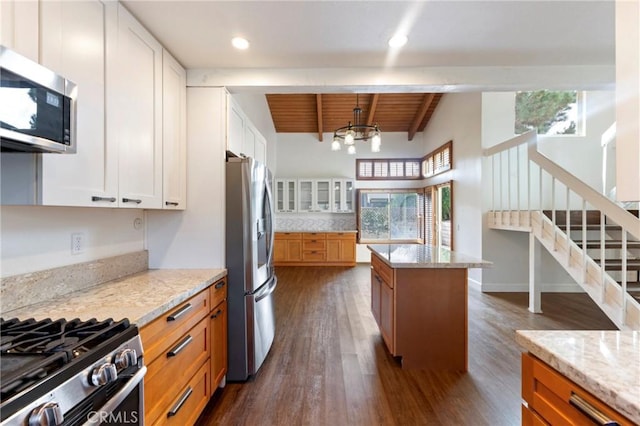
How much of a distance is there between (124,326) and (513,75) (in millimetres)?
3019

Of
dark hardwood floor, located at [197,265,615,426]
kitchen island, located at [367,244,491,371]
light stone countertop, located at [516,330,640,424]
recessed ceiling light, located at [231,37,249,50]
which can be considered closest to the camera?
light stone countertop, located at [516,330,640,424]

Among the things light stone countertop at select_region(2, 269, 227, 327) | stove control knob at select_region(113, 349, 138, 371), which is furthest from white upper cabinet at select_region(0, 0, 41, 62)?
stove control knob at select_region(113, 349, 138, 371)

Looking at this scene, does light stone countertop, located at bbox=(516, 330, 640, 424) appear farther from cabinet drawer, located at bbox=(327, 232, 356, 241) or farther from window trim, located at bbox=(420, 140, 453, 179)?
cabinet drawer, located at bbox=(327, 232, 356, 241)

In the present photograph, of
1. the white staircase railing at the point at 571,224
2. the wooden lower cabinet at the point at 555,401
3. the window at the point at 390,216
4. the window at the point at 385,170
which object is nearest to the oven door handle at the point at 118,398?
the wooden lower cabinet at the point at 555,401

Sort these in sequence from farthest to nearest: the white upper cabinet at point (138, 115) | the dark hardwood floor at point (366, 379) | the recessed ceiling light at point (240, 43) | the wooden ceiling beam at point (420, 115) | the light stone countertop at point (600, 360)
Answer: the wooden ceiling beam at point (420, 115) < the recessed ceiling light at point (240, 43) < the dark hardwood floor at point (366, 379) < the white upper cabinet at point (138, 115) < the light stone countertop at point (600, 360)

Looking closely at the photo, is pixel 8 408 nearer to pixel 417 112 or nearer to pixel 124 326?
pixel 124 326

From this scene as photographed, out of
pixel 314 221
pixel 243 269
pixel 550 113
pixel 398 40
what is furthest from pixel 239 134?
pixel 550 113

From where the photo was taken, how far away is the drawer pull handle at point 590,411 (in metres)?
0.69

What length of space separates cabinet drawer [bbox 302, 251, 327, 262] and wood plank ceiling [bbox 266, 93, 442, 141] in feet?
9.46

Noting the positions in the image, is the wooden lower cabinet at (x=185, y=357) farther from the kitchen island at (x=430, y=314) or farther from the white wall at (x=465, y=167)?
the white wall at (x=465, y=167)

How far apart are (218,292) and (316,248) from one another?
A: 16.3ft

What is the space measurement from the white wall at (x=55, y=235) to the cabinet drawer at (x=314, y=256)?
16.5 ft

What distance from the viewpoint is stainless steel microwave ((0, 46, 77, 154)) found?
0.87 meters

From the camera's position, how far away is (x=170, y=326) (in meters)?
1.42
